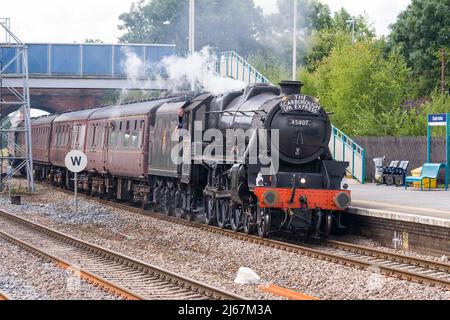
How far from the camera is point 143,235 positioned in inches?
768

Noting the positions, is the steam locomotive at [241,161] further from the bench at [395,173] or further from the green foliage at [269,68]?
the green foliage at [269,68]

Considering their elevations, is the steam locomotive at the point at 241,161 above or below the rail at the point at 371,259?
above

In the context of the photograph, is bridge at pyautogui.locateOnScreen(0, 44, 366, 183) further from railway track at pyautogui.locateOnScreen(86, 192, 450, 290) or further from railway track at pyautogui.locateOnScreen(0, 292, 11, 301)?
railway track at pyautogui.locateOnScreen(0, 292, 11, 301)

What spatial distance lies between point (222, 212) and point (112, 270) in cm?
618

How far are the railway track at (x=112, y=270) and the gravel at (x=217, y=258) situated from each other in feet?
1.59

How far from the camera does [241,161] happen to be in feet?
58.1

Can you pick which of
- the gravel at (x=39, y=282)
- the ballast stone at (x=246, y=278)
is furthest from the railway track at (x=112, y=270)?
the ballast stone at (x=246, y=278)

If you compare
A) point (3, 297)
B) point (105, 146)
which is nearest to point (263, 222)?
point (3, 297)

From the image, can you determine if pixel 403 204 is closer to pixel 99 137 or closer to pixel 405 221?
pixel 405 221

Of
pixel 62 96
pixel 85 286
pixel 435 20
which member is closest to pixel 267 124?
pixel 85 286

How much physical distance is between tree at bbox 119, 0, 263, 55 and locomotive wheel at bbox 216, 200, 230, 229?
773 inches

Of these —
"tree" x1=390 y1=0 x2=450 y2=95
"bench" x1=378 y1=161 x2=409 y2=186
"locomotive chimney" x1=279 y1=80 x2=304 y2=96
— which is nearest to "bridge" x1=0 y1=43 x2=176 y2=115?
"tree" x1=390 y1=0 x2=450 y2=95

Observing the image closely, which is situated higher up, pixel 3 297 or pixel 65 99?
pixel 65 99

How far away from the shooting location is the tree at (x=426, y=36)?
49.0 m
